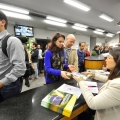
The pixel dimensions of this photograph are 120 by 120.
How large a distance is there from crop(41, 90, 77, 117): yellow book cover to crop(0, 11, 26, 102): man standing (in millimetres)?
408

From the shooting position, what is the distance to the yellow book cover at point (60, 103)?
3.14ft

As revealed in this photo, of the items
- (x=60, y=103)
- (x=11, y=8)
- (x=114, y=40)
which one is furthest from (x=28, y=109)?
(x=114, y=40)

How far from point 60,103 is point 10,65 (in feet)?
2.16

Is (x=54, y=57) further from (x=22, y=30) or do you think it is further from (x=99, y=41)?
(x=99, y=41)

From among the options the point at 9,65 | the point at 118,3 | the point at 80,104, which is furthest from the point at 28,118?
the point at 118,3

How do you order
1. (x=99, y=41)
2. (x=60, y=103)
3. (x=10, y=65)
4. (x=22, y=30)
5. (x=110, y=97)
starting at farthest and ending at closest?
(x=99, y=41)
(x=22, y=30)
(x=10, y=65)
(x=60, y=103)
(x=110, y=97)

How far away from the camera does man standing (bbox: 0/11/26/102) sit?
117 cm

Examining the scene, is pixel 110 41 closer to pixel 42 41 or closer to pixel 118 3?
pixel 42 41

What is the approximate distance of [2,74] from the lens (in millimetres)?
1246

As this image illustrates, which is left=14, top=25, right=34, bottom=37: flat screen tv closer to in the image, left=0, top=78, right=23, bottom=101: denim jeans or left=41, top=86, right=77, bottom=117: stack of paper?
left=0, top=78, right=23, bottom=101: denim jeans

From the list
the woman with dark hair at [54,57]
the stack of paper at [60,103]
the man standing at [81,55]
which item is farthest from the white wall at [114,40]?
the stack of paper at [60,103]

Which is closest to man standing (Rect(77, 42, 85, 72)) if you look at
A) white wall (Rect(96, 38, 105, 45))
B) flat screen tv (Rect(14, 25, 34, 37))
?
flat screen tv (Rect(14, 25, 34, 37))

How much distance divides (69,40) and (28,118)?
6.59 feet

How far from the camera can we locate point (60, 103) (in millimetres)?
1012
